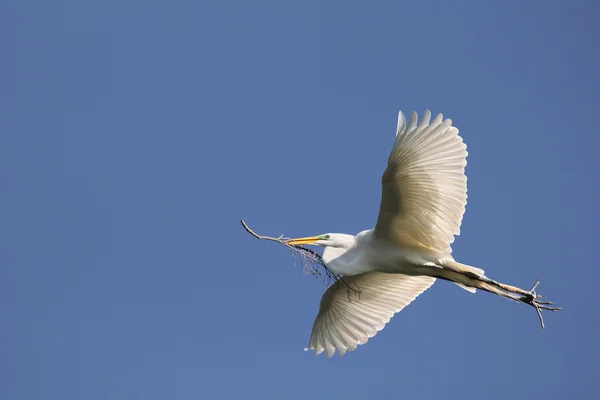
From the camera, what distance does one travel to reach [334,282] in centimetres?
1128

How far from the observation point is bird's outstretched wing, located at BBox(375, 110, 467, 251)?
9.46 m

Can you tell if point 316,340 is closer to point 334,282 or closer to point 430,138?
point 334,282

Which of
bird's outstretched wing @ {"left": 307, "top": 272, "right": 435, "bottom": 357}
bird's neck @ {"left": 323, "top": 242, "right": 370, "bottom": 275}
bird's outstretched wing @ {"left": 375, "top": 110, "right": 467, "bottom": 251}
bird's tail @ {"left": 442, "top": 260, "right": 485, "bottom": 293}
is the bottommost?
bird's outstretched wing @ {"left": 307, "top": 272, "right": 435, "bottom": 357}

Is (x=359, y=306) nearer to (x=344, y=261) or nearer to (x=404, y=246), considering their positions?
(x=344, y=261)

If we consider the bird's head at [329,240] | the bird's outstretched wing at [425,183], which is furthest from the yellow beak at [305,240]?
the bird's outstretched wing at [425,183]

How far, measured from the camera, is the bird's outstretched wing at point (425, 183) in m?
9.46

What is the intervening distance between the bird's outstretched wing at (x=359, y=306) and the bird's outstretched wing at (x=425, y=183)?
1.29 metres

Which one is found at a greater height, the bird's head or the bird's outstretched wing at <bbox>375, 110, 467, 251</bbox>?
the bird's outstretched wing at <bbox>375, 110, 467, 251</bbox>

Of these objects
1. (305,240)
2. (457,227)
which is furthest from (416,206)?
(305,240)

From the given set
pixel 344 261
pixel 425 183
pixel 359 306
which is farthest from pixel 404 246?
pixel 359 306

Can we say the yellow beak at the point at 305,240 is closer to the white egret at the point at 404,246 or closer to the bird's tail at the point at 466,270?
the white egret at the point at 404,246

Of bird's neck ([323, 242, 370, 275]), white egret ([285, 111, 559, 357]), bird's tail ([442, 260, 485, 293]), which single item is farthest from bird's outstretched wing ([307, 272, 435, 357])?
bird's tail ([442, 260, 485, 293])

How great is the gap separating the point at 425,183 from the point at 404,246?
0.95 meters

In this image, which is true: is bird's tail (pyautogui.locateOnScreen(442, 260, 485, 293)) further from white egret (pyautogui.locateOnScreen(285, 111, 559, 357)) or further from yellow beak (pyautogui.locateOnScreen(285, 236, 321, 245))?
yellow beak (pyautogui.locateOnScreen(285, 236, 321, 245))
